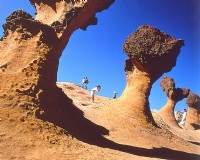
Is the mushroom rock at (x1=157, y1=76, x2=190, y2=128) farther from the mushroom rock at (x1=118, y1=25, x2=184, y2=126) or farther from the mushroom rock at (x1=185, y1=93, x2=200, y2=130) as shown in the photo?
the mushroom rock at (x1=118, y1=25, x2=184, y2=126)

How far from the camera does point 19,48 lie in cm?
750

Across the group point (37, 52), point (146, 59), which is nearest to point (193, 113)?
point (146, 59)

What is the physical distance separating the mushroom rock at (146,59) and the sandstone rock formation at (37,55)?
5.12 meters

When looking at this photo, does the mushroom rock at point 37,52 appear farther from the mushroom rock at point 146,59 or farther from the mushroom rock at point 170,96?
the mushroom rock at point 170,96

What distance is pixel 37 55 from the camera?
7.41 m

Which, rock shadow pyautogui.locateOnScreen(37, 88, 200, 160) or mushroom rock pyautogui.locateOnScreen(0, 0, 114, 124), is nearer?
mushroom rock pyautogui.locateOnScreen(0, 0, 114, 124)

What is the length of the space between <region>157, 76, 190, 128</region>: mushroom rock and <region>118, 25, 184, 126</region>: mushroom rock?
25.5ft

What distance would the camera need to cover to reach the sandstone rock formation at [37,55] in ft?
22.0

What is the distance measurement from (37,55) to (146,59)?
7484mm

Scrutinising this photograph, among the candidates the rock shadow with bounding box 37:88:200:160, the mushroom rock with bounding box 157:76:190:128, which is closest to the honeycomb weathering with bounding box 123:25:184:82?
the rock shadow with bounding box 37:88:200:160

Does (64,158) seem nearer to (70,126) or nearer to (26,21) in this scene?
(70,126)

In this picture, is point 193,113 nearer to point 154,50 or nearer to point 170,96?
point 170,96

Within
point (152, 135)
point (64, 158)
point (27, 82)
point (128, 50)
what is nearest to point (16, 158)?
point (64, 158)

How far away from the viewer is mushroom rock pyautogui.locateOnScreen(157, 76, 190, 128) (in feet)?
68.8
